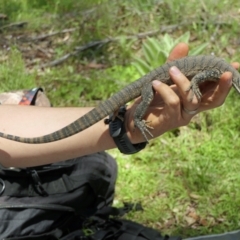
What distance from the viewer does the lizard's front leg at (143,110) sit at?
2.43m

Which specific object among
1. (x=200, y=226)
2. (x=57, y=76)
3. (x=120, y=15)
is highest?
(x=120, y=15)

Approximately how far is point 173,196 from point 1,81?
2.06 m

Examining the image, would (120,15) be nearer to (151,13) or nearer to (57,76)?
(151,13)

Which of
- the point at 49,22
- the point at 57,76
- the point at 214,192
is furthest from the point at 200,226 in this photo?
the point at 49,22

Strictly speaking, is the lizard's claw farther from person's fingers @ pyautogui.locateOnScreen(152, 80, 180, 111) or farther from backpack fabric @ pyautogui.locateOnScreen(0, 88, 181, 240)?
backpack fabric @ pyautogui.locateOnScreen(0, 88, 181, 240)

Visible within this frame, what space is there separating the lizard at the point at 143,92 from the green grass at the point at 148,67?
1.09 m

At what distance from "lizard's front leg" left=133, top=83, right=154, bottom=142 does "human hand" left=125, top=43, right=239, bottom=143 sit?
0.09ft

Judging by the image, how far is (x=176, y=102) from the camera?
2.22 m

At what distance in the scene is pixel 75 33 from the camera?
17.6 ft

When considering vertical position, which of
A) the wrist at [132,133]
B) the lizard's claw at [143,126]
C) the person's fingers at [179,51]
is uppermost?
the person's fingers at [179,51]

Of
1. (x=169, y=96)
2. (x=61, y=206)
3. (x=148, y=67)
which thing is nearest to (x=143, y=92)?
(x=169, y=96)

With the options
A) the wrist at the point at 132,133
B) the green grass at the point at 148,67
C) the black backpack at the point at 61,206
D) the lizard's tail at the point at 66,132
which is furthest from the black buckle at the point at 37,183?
the green grass at the point at 148,67

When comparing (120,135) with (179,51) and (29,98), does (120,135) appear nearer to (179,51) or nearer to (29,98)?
(179,51)

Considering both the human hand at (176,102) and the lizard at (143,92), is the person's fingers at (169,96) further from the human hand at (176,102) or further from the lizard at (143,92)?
the lizard at (143,92)
